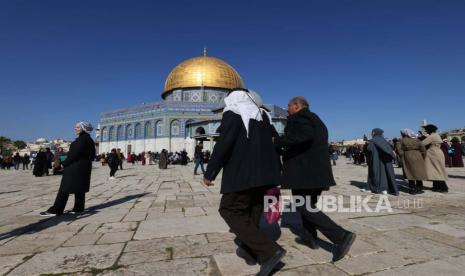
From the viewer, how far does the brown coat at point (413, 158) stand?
6336 mm

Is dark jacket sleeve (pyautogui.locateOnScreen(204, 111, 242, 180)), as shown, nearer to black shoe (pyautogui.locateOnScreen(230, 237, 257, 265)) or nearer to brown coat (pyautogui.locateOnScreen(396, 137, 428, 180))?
black shoe (pyautogui.locateOnScreen(230, 237, 257, 265))

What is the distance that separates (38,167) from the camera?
12664 mm

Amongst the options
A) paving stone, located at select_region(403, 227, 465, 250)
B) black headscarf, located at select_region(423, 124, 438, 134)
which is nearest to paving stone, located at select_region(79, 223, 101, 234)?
paving stone, located at select_region(403, 227, 465, 250)

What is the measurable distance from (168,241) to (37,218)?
2518mm

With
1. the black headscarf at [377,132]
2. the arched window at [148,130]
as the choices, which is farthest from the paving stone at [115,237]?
the arched window at [148,130]

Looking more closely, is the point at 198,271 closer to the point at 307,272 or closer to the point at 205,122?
the point at 307,272

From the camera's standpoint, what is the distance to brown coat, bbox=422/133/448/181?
638 centimetres

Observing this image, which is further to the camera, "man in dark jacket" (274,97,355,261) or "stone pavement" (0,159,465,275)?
"man in dark jacket" (274,97,355,261)

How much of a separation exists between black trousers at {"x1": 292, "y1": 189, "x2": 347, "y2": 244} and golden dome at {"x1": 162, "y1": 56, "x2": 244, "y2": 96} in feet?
133

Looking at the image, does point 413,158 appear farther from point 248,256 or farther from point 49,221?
point 49,221

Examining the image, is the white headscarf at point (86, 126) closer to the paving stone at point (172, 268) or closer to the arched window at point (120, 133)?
the paving stone at point (172, 268)

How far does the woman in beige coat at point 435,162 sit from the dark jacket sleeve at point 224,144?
578cm

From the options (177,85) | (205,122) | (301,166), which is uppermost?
(177,85)

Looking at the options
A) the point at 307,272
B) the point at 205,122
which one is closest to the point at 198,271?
the point at 307,272
